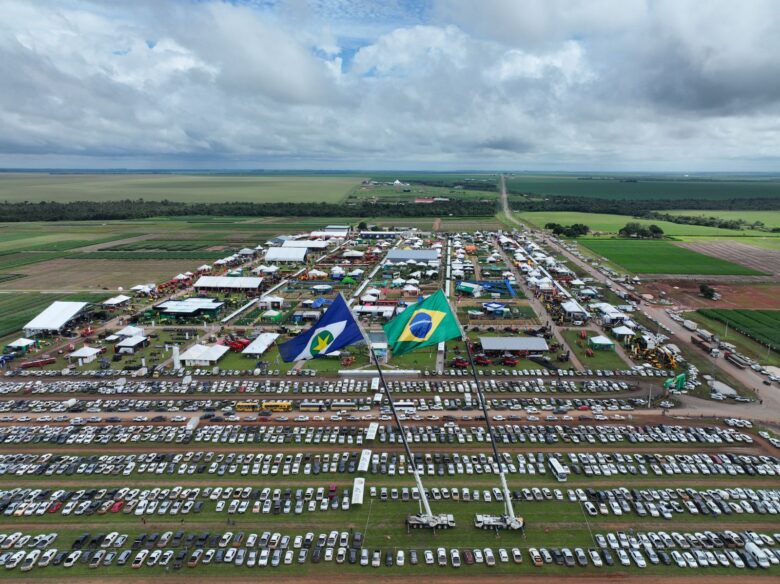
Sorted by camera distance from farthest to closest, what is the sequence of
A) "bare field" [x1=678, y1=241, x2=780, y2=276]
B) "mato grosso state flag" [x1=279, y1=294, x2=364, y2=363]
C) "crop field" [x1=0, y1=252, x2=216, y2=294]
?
"bare field" [x1=678, y1=241, x2=780, y2=276], "crop field" [x1=0, y1=252, x2=216, y2=294], "mato grosso state flag" [x1=279, y1=294, x2=364, y2=363]

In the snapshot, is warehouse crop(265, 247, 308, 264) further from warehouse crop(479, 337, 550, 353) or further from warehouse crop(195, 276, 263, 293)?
warehouse crop(479, 337, 550, 353)

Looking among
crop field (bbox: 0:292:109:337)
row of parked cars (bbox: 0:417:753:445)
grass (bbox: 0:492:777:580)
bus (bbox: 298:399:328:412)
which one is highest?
crop field (bbox: 0:292:109:337)

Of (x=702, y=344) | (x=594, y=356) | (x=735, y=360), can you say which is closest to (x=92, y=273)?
(x=594, y=356)

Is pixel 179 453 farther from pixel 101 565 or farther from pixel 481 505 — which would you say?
pixel 481 505

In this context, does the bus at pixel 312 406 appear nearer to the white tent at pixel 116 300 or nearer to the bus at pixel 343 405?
the bus at pixel 343 405

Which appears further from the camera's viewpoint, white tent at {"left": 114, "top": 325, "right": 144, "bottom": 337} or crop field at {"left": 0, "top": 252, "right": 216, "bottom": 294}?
crop field at {"left": 0, "top": 252, "right": 216, "bottom": 294}

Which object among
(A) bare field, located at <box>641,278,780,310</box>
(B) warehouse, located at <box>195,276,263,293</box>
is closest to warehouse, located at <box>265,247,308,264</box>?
(B) warehouse, located at <box>195,276,263,293</box>

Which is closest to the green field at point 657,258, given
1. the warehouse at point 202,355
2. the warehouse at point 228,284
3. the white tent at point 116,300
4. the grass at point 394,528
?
the warehouse at point 228,284
